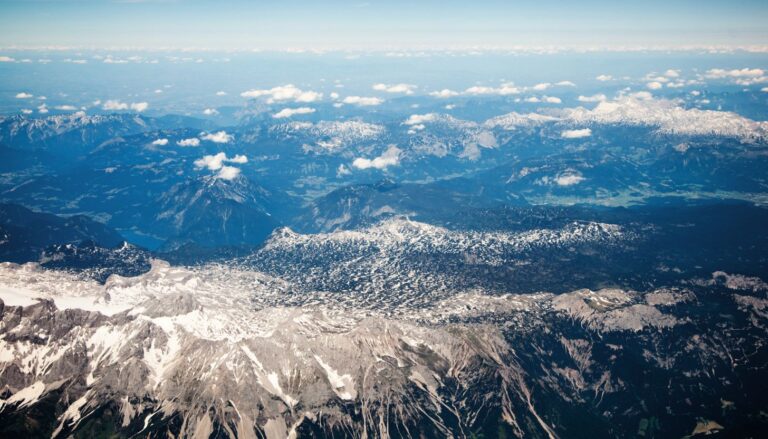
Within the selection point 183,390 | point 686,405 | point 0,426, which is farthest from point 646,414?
point 0,426

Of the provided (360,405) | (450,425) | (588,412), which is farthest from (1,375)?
(588,412)

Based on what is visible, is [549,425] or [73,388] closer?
[73,388]

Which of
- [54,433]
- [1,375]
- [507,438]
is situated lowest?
[507,438]

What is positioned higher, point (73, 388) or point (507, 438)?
point (73, 388)

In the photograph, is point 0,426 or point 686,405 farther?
point 686,405

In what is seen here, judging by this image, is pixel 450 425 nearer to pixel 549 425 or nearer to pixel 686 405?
pixel 549 425

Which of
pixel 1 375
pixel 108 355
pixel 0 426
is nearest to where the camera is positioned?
pixel 0 426

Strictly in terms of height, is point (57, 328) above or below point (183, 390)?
above

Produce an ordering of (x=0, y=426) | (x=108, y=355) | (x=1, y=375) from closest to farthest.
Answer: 1. (x=0, y=426)
2. (x=1, y=375)
3. (x=108, y=355)

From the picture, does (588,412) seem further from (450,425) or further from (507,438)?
(450,425)
